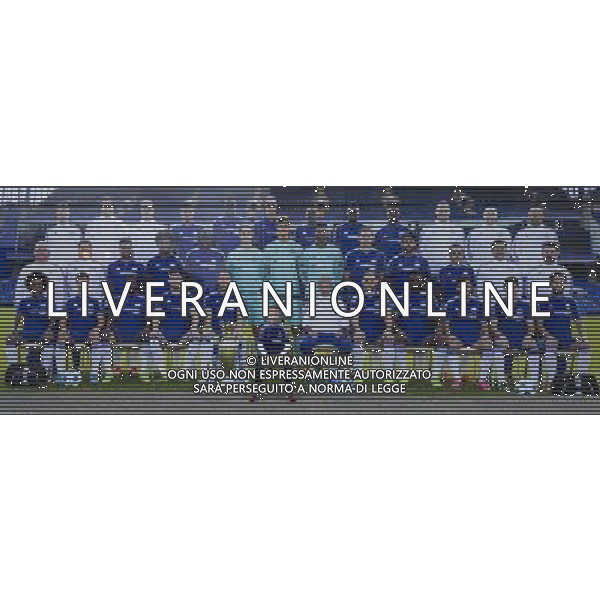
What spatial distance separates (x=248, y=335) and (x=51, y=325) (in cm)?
158

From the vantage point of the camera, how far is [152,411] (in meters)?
15.3

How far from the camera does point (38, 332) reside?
1545 centimetres

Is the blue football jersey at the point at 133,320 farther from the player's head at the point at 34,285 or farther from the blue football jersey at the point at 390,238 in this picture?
the blue football jersey at the point at 390,238

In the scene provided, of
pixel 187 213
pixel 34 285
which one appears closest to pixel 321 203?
pixel 187 213

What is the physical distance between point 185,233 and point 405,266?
1781 millimetres

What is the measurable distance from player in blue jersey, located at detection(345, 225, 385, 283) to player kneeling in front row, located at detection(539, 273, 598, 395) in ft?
4.41

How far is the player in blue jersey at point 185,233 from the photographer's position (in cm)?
1541

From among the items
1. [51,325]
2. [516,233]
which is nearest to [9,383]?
[51,325]

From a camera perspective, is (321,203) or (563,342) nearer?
(321,203)

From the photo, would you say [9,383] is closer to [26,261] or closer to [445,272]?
[26,261]

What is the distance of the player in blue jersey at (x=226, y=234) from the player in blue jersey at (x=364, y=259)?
91 centimetres

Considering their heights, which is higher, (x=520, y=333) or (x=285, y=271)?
(x=285, y=271)

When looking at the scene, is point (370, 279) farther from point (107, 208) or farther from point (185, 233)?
point (107, 208)

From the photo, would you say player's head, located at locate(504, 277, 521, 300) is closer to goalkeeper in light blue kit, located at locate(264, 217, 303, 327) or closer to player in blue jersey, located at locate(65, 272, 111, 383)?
goalkeeper in light blue kit, located at locate(264, 217, 303, 327)
